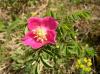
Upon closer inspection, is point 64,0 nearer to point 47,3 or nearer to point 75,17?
point 47,3

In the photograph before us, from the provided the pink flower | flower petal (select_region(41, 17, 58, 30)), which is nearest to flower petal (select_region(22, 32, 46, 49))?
the pink flower

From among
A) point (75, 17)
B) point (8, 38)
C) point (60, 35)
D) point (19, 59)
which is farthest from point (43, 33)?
→ point (8, 38)

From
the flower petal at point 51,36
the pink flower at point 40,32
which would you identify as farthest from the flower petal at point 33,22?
the flower petal at point 51,36

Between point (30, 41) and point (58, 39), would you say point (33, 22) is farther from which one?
point (58, 39)

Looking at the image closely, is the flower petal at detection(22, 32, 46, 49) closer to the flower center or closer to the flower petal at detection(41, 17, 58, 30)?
the flower center

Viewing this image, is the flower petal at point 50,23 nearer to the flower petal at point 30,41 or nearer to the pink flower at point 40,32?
the pink flower at point 40,32

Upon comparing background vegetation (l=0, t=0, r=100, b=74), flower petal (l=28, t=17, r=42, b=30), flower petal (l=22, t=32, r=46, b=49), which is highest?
flower petal (l=28, t=17, r=42, b=30)

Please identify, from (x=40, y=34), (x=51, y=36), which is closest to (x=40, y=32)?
(x=40, y=34)
